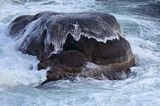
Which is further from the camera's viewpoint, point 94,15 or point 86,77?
point 94,15

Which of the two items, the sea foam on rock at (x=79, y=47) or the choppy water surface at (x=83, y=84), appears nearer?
the choppy water surface at (x=83, y=84)

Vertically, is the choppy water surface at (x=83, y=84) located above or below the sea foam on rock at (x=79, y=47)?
below

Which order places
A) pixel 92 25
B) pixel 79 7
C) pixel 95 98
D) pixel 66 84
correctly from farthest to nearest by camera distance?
pixel 79 7
pixel 92 25
pixel 66 84
pixel 95 98

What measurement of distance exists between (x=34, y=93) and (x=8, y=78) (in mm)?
712

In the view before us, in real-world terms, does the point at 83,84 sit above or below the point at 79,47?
below

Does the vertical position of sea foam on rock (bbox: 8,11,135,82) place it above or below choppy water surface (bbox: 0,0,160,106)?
above

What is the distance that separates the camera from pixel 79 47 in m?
8.80

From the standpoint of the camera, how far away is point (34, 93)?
26.1 ft

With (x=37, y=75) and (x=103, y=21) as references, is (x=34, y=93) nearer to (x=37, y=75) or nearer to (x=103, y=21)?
(x=37, y=75)

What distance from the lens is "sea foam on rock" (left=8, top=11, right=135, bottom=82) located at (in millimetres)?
8562

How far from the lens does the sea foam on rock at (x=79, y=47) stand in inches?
337

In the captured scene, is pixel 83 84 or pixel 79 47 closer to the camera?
pixel 83 84

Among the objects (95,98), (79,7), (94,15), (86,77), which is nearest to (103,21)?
(94,15)

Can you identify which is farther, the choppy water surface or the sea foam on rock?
the sea foam on rock
